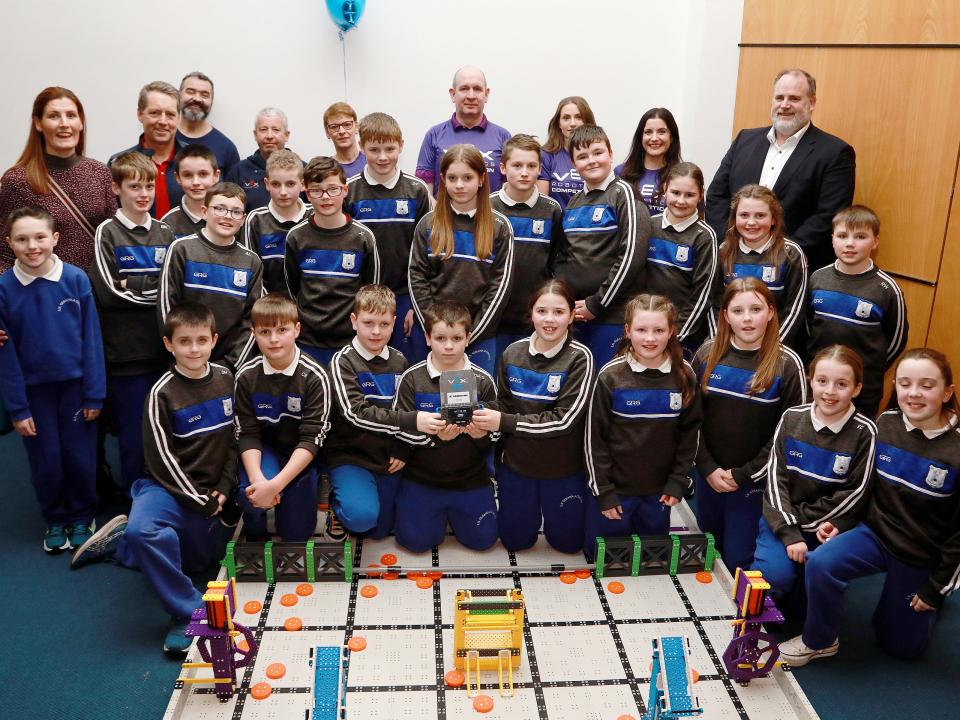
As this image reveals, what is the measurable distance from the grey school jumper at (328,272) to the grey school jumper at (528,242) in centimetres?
A: 71

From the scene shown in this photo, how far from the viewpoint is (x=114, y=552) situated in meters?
3.72

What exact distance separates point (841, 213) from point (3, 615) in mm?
4123

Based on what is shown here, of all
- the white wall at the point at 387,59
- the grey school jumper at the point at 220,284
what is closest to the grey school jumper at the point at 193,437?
the grey school jumper at the point at 220,284

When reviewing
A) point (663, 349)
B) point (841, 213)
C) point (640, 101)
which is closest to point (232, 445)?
point (663, 349)

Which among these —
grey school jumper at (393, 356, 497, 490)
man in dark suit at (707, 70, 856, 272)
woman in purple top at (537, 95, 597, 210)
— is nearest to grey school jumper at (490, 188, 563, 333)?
woman in purple top at (537, 95, 597, 210)

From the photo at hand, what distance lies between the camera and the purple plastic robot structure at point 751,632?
282 cm

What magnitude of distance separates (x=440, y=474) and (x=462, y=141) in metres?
2.17

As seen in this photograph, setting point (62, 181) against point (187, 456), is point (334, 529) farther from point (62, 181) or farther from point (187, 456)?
point (62, 181)

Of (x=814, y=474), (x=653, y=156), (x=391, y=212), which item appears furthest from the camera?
(x=653, y=156)

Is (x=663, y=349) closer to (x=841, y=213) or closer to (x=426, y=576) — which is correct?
(x=841, y=213)

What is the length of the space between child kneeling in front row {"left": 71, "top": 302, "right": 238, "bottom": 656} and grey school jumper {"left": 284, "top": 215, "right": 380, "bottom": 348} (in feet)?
2.02

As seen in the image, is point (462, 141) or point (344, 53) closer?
point (462, 141)

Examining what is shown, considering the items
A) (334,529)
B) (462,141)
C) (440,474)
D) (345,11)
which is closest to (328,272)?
(440,474)

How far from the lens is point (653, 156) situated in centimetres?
444
